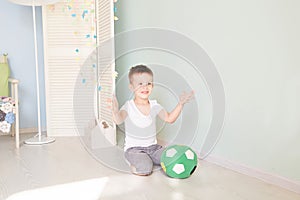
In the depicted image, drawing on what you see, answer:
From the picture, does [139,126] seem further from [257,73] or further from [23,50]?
[23,50]

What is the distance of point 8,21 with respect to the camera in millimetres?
2416

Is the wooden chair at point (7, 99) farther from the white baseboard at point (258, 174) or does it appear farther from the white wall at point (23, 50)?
the white baseboard at point (258, 174)

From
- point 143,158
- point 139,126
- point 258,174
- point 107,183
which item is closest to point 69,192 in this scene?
point 107,183

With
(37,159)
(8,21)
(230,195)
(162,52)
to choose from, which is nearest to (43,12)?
(8,21)

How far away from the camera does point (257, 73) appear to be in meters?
1.47

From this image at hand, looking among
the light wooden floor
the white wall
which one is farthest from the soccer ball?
the white wall

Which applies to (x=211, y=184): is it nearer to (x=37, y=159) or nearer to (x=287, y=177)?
(x=287, y=177)

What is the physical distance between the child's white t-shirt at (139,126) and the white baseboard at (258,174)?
34 centimetres

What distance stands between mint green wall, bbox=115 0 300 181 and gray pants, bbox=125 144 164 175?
30 cm

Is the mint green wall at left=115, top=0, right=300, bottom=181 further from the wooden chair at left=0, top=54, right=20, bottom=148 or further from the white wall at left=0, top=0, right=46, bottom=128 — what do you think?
the white wall at left=0, top=0, right=46, bottom=128

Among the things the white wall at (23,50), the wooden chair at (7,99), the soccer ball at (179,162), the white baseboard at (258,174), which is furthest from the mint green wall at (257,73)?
the white wall at (23,50)

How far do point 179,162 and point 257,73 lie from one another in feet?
1.73

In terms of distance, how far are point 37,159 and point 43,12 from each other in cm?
110

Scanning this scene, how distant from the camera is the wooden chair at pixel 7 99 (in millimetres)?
1938
